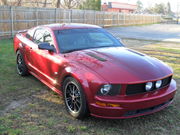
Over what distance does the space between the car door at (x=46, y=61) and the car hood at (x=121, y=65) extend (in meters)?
0.45

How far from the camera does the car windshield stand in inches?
177

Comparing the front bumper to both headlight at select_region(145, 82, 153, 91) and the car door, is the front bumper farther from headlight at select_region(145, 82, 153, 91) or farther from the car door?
the car door

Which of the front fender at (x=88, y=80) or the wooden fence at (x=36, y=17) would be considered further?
the wooden fence at (x=36, y=17)

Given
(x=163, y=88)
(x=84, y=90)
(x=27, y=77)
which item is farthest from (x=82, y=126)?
(x=27, y=77)

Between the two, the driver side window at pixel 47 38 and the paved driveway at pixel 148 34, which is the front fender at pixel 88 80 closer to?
the driver side window at pixel 47 38

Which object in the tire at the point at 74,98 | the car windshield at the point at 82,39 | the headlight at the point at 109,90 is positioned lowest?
the tire at the point at 74,98

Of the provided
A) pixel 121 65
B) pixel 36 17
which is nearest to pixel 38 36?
pixel 121 65

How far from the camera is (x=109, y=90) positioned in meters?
3.31

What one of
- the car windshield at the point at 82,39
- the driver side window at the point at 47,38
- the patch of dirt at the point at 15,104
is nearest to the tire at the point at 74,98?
the car windshield at the point at 82,39

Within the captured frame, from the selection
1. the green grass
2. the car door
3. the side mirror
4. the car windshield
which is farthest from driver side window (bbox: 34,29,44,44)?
the green grass

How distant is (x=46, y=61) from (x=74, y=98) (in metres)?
1.26

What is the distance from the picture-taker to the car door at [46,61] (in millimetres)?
4316

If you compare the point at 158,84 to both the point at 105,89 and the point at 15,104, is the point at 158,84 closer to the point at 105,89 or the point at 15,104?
the point at 105,89

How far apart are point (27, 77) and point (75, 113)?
2.81 m
